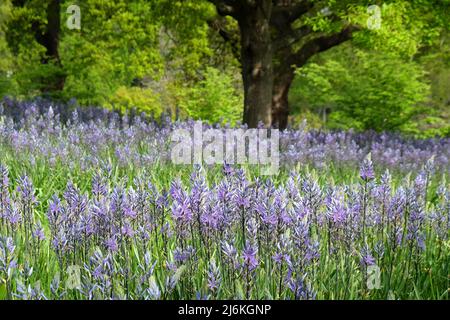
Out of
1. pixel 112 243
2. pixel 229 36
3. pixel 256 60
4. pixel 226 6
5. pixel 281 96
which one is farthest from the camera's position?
pixel 229 36

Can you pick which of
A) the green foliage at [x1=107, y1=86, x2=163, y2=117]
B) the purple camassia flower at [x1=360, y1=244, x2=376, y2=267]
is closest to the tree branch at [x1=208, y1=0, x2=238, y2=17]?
the green foliage at [x1=107, y1=86, x2=163, y2=117]

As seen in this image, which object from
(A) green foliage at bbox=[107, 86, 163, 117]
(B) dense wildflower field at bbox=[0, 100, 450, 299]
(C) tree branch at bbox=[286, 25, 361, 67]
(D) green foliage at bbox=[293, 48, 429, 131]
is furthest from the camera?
(A) green foliage at bbox=[107, 86, 163, 117]

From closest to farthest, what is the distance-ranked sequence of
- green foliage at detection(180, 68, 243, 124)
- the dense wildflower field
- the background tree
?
the dense wildflower field < the background tree < green foliage at detection(180, 68, 243, 124)

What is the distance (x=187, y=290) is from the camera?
2869 millimetres

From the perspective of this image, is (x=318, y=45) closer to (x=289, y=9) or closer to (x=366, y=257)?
(x=289, y=9)

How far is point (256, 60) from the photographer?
42.3 ft

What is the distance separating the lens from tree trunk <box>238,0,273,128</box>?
12.4 metres

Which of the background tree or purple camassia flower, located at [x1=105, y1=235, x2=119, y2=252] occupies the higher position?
the background tree

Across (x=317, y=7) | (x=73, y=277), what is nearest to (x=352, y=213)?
(x=73, y=277)

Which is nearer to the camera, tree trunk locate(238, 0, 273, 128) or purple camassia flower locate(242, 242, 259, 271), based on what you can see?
purple camassia flower locate(242, 242, 259, 271)

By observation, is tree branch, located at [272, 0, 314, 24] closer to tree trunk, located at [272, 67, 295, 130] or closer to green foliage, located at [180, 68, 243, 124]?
tree trunk, located at [272, 67, 295, 130]

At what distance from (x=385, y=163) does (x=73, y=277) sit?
6272 mm

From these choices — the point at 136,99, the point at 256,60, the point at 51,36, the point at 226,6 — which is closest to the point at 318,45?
the point at 256,60
